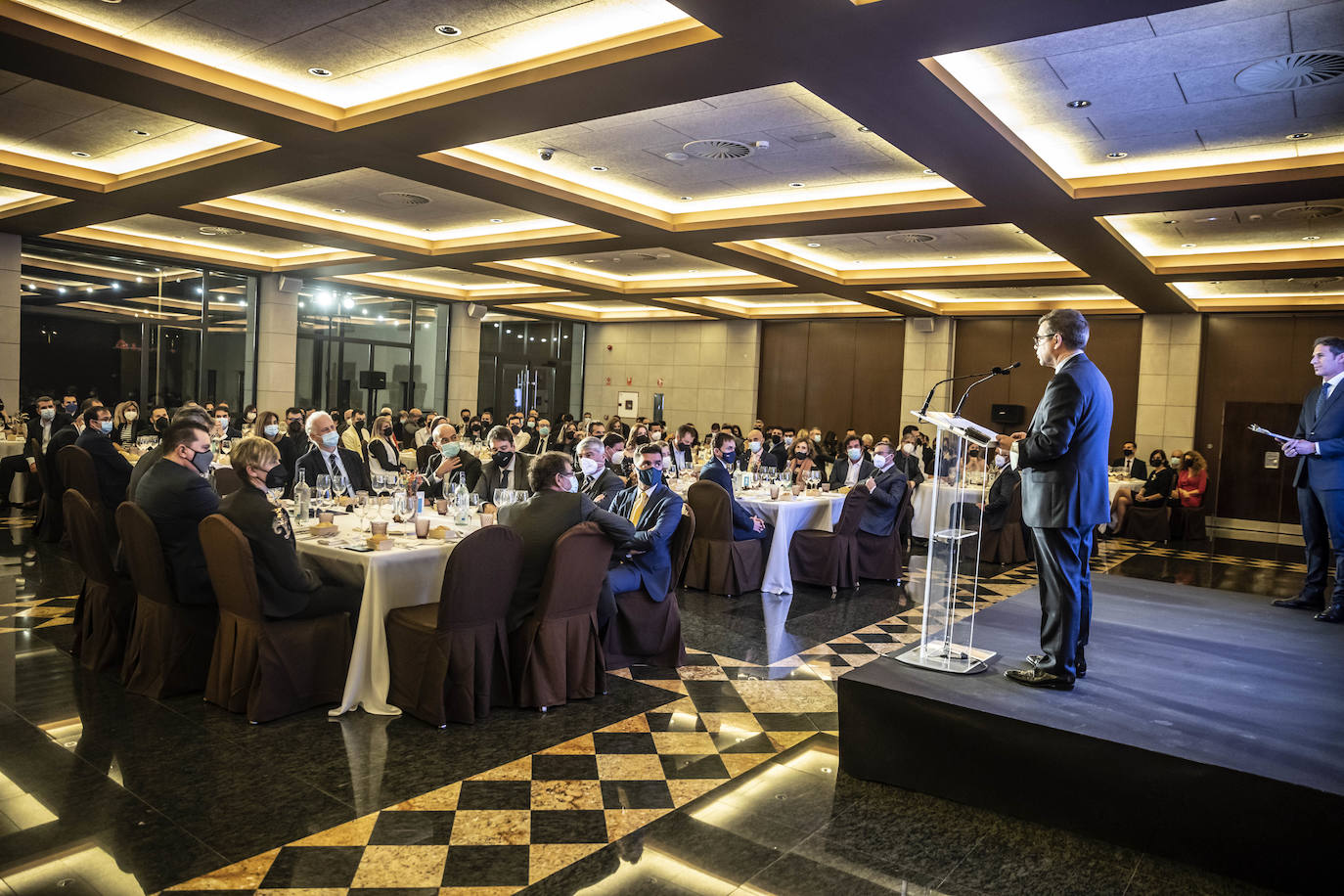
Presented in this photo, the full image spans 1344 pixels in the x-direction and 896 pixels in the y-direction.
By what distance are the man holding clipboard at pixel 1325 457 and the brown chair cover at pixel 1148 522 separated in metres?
7.47

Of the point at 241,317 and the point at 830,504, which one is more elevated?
the point at 241,317

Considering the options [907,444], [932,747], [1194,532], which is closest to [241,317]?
[907,444]

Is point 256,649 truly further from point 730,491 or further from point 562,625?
point 730,491

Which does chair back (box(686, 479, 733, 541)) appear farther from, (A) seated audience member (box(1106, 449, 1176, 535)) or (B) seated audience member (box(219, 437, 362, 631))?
(A) seated audience member (box(1106, 449, 1176, 535))

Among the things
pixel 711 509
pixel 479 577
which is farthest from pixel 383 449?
pixel 479 577

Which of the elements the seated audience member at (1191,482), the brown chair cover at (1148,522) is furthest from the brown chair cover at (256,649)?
the seated audience member at (1191,482)

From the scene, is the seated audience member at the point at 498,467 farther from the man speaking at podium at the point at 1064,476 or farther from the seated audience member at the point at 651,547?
the man speaking at podium at the point at 1064,476

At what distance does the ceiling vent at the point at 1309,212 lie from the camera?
801 centimetres

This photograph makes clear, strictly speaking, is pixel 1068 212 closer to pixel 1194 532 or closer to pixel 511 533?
pixel 511 533

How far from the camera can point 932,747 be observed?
11.4 feet

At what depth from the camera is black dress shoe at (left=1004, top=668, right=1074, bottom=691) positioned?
361 cm

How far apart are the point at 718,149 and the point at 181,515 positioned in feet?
16.0

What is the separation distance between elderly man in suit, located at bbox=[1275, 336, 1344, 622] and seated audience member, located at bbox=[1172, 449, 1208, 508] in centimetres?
804

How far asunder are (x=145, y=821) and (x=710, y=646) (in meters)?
3.41
